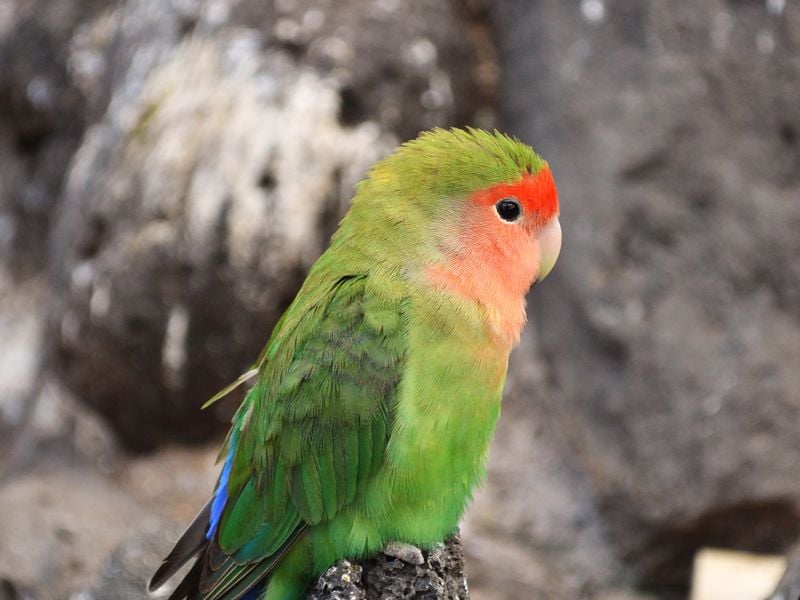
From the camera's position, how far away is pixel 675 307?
4984mm

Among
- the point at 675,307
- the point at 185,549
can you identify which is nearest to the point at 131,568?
the point at 185,549

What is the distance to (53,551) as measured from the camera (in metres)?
4.34

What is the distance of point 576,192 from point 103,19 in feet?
10.5

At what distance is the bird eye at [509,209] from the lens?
3.02 m

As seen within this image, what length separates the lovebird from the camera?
8.89 ft

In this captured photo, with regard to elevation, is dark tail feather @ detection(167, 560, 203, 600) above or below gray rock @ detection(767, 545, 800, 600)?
below

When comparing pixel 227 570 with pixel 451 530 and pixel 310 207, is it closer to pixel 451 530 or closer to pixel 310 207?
pixel 451 530

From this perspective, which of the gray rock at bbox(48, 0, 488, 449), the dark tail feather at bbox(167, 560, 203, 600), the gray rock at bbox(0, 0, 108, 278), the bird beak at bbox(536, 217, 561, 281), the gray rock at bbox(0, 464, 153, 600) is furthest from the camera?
the gray rock at bbox(0, 0, 108, 278)

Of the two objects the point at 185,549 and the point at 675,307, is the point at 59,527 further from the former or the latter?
the point at 675,307

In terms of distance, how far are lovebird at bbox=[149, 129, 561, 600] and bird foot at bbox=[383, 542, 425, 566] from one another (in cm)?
2

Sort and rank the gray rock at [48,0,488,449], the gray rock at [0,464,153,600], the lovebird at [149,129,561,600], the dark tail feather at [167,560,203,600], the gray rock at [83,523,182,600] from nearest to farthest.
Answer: the lovebird at [149,129,561,600] < the dark tail feather at [167,560,203,600] < the gray rock at [83,523,182,600] < the gray rock at [0,464,153,600] < the gray rock at [48,0,488,449]

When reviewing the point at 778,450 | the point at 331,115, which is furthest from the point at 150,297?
the point at 778,450

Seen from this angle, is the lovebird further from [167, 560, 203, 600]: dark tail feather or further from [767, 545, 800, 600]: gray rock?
[767, 545, 800, 600]: gray rock

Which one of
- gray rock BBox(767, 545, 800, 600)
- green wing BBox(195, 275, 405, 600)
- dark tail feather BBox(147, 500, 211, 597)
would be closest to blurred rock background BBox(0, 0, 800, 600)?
dark tail feather BBox(147, 500, 211, 597)
